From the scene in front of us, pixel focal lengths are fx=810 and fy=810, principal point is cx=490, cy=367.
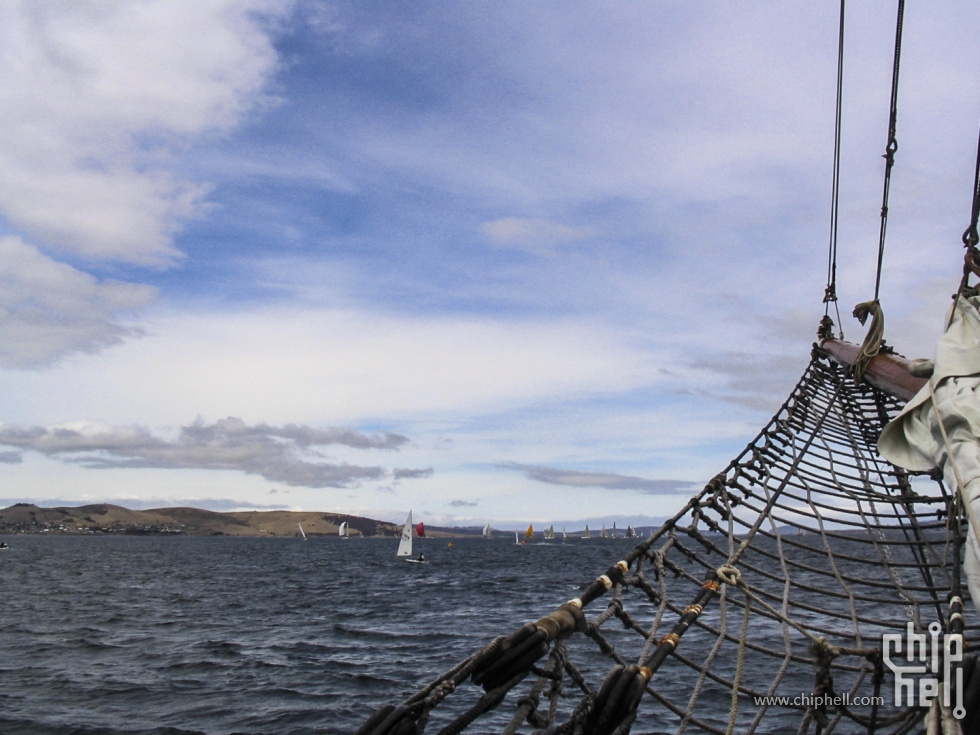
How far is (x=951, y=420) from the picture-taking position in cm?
418

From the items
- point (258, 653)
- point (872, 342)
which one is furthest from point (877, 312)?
point (258, 653)

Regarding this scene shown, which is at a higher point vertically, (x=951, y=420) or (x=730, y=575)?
(x=951, y=420)

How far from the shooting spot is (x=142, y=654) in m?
17.7

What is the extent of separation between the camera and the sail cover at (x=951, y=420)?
12.8 feet

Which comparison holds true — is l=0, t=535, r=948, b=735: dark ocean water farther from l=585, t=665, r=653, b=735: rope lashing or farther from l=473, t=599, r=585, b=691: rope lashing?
l=473, t=599, r=585, b=691: rope lashing

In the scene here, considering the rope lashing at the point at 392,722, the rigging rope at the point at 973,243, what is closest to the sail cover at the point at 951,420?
the rigging rope at the point at 973,243

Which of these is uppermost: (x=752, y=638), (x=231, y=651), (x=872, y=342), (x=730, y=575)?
(x=872, y=342)

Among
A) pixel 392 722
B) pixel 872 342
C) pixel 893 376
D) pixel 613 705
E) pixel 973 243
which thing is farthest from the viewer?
pixel 872 342

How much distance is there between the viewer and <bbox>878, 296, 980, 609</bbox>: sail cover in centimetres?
390

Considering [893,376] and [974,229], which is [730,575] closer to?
[974,229]

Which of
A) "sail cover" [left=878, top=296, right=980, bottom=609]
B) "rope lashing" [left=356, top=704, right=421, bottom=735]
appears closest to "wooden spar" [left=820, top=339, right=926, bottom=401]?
"sail cover" [left=878, top=296, right=980, bottom=609]

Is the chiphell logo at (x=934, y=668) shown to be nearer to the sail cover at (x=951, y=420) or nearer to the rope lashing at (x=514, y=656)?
the sail cover at (x=951, y=420)

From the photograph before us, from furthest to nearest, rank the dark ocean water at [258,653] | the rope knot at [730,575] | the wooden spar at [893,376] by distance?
the dark ocean water at [258,653]
the wooden spar at [893,376]
the rope knot at [730,575]

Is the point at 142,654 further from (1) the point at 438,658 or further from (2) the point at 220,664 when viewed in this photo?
(1) the point at 438,658
